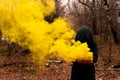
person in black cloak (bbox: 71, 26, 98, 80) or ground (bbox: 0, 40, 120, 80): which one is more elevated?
person in black cloak (bbox: 71, 26, 98, 80)

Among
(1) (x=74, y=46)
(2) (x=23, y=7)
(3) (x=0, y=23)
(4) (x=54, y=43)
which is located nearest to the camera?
(1) (x=74, y=46)

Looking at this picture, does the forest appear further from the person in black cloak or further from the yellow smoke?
the person in black cloak

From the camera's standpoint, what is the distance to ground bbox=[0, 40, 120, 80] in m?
17.6

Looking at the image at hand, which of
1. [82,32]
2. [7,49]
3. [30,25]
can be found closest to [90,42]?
[82,32]

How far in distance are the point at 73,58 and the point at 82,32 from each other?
26.1 inches

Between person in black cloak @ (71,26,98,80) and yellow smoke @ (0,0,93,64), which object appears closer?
yellow smoke @ (0,0,93,64)

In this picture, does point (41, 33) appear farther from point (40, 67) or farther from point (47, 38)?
point (40, 67)

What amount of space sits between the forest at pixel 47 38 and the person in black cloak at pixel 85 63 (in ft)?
0.86

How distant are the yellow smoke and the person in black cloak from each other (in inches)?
9.8

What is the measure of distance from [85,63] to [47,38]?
1896 millimetres

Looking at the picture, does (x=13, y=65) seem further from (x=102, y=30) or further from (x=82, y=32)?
(x=82, y=32)

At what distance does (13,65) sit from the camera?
66.9ft

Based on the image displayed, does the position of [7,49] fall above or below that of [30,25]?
below

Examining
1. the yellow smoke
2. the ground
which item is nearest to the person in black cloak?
the yellow smoke
